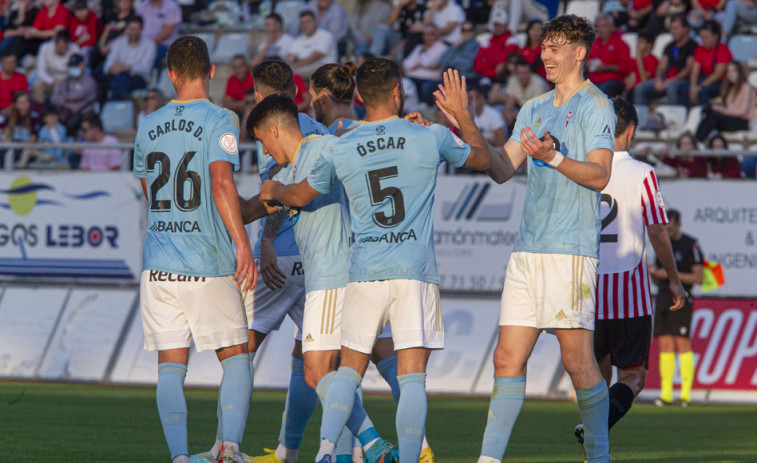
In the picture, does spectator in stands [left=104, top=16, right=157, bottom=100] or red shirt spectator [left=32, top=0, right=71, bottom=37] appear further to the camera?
red shirt spectator [left=32, top=0, right=71, bottom=37]

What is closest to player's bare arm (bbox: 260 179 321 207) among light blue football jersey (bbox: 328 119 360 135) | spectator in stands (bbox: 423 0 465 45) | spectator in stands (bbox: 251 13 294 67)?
light blue football jersey (bbox: 328 119 360 135)

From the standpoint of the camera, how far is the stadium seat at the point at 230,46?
20828 millimetres

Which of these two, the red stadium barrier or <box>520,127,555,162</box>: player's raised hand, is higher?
<box>520,127,555,162</box>: player's raised hand

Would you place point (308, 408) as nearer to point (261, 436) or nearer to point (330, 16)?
point (261, 436)

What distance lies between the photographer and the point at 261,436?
916 centimetres

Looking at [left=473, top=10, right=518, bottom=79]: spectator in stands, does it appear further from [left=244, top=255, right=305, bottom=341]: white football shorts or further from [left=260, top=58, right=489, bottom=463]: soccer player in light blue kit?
[left=260, top=58, right=489, bottom=463]: soccer player in light blue kit

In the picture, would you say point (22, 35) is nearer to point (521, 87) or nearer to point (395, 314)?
point (521, 87)

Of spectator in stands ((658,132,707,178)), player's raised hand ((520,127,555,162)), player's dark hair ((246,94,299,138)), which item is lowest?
spectator in stands ((658,132,707,178))

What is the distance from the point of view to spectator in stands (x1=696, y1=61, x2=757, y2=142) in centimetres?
1554

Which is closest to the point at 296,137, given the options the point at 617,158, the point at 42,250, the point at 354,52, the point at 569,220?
the point at 569,220

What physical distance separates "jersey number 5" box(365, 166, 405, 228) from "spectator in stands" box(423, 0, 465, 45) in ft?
42.3

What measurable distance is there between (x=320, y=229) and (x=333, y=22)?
43.2ft

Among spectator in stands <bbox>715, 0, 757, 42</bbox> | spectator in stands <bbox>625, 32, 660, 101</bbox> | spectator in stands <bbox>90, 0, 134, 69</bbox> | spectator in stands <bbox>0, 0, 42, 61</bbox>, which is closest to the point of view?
spectator in stands <bbox>625, 32, 660, 101</bbox>

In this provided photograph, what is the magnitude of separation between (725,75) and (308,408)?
35.4ft
